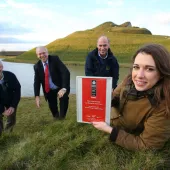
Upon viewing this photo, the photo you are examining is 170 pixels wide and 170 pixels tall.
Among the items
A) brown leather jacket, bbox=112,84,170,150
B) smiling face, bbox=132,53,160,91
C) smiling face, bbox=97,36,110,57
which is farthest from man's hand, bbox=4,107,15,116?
smiling face, bbox=132,53,160,91

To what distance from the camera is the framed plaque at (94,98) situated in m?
2.64

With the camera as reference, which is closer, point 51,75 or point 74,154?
point 74,154

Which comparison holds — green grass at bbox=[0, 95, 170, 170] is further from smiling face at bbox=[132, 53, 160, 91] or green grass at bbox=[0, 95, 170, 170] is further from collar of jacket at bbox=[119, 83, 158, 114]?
smiling face at bbox=[132, 53, 160, 91]

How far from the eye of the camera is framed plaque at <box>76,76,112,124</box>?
8.67 ft

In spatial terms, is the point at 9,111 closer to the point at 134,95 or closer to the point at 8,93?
the point at 8,93

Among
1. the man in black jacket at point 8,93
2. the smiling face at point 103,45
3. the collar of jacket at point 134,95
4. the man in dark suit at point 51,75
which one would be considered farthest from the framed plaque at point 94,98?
the man in black jacket at point 8,93

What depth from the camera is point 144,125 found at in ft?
8.79

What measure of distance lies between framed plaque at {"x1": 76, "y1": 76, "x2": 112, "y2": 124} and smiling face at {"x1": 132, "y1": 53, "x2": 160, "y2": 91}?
321 millimetres

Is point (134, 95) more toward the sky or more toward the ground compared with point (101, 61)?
more toward the ground

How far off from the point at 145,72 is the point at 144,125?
0.65m

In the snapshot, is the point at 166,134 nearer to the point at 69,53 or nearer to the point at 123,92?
the point at 123,92

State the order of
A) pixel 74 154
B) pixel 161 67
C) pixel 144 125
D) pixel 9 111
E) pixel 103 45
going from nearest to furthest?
pixel 161 67 → pixel 144 125 → pixel 74 154 → pixel 103 45 → pixel 9 111

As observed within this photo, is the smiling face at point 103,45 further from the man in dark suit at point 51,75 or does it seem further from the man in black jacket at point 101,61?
the man in dark suit at point 51,75

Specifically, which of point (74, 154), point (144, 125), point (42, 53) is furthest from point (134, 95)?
point (42, 53)
